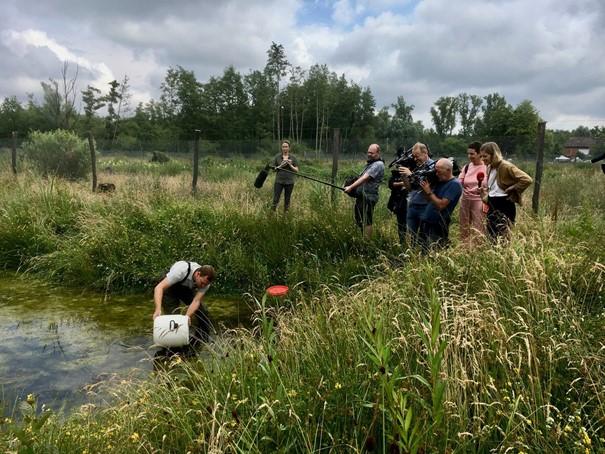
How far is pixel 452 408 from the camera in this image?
2.26 metres

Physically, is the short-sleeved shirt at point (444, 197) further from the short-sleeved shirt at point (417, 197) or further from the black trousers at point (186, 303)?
the black trousers at point (186, 303)

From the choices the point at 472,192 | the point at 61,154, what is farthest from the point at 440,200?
the point at 61,154

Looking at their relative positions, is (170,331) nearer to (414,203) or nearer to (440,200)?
(440,200)

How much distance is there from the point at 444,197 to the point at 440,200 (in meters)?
0.07

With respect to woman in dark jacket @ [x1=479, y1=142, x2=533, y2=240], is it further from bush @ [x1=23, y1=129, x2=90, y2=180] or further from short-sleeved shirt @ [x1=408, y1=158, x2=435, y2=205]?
bush @ [x1=23, y1=129, x2=90, y2=180]

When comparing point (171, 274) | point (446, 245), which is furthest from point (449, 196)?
point (171, 274)

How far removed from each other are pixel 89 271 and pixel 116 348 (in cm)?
241

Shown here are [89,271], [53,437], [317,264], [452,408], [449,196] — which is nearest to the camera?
[452,408]

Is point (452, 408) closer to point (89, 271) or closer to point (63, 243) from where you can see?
point (89, 271)

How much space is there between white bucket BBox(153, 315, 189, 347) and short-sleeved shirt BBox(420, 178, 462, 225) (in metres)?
2.87

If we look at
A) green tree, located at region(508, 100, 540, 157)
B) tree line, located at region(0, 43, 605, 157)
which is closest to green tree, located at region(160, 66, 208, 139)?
tree line, located at region(0, 43, 605, 157)

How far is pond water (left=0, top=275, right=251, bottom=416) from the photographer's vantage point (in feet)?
12.9

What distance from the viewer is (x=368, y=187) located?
6.77m

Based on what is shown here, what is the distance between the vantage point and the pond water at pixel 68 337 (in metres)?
3.93
